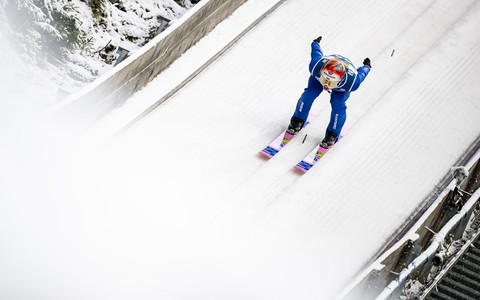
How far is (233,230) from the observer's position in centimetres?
1122

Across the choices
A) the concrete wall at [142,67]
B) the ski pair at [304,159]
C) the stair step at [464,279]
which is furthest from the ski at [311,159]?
the stair step at [464,279]

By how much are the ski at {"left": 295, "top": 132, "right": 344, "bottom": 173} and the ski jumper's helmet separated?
79cm

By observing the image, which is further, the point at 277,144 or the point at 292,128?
the point at 292,128

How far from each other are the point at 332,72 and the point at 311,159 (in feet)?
3.32

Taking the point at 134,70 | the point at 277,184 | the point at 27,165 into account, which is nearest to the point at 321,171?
the point at 277,184

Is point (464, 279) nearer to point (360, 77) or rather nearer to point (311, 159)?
point (311, 159)

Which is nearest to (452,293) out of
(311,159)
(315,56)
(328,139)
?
(311,159)

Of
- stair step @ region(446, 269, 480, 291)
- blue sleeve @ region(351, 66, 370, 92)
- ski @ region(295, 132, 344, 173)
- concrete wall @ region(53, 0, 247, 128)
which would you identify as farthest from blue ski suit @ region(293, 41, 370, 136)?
stair step @ region(446, 269, 480, 291)

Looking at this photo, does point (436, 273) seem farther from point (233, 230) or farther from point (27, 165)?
point (27, 165)

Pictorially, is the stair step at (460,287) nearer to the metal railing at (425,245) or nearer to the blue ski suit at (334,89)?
the metal railing at (425,245)

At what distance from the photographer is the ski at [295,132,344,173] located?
12219 mm

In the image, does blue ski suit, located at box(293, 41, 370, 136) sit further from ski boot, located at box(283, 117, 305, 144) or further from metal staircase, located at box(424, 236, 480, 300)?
metal staircase, located at box(424, 236, 480, 300)

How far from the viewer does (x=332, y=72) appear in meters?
12.0

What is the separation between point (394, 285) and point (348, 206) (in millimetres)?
2677
